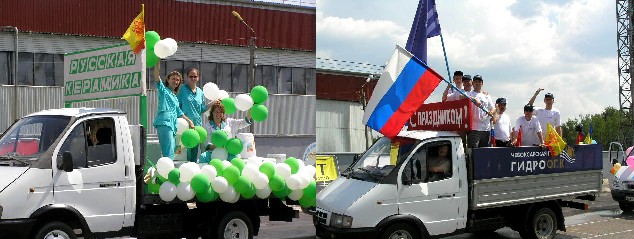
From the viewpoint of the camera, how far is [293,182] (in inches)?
380

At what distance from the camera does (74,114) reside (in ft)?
27.7

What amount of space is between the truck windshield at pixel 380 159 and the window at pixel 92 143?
11.3 ft

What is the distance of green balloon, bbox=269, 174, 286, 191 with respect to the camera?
31.3 ft

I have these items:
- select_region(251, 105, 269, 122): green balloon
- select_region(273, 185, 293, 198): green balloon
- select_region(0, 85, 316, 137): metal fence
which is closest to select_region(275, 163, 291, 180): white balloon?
select_region(273, 185, 293, 198): green balloon

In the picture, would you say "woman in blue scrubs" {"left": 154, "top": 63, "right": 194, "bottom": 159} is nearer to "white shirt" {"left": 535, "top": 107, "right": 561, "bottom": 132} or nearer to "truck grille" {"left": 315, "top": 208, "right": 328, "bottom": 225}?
"truck grille" {"left": 315, "top": 208, "right": 328, "bottom": 225}

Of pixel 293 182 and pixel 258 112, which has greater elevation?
pixel 258 112

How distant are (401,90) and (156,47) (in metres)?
3.52

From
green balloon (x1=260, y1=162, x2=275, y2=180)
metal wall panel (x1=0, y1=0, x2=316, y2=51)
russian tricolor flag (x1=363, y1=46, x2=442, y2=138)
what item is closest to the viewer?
green balloon (x1=260, y1=162, x2=275, y2=180)

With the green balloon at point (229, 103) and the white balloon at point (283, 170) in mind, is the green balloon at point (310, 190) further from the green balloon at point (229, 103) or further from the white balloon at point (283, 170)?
the green balloon at point (229, 103)

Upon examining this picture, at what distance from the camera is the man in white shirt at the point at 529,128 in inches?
469

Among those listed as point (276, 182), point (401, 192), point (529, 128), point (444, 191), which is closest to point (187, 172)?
point (276, 182)

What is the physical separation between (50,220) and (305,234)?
542 cm

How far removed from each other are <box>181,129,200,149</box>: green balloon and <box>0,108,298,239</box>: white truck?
0.70 metres

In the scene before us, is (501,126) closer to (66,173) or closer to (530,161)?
(530,161)
